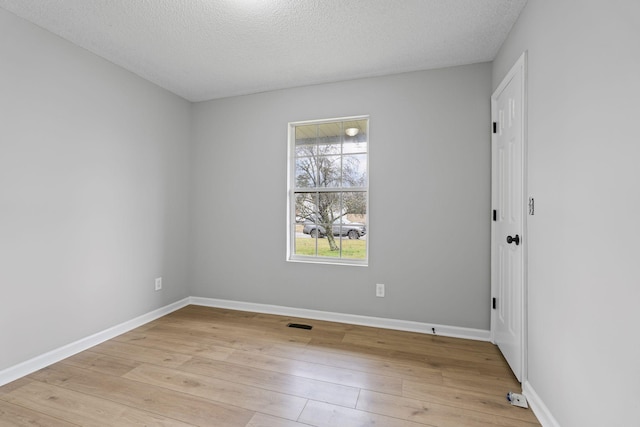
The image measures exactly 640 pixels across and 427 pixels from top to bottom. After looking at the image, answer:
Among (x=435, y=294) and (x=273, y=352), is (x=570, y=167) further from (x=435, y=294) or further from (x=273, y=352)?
(x=273, y=352)

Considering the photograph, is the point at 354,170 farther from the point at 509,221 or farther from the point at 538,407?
the point at 538,407

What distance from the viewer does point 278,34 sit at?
2.30 meters

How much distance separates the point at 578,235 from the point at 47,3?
3.46 metres

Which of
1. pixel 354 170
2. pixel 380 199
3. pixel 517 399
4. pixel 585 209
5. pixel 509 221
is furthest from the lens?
pixel 354 170

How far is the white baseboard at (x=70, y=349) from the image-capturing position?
79.7 inches

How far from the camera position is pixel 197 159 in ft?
12.1

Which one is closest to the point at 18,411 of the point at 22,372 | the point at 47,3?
the point at 22,372

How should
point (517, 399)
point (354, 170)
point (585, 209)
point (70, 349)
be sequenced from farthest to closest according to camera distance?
point (354, 170) → point (70, 349) → point (517, 399) → point (585, 209)

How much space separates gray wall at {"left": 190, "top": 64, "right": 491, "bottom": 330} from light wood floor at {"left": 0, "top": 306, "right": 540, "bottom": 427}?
47 cm

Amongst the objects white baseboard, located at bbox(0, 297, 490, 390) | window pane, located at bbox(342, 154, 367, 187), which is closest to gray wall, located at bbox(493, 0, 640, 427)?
white baseboard, located at bbox(0, 297, 490, 390)

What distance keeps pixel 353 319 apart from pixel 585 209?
7.45ft

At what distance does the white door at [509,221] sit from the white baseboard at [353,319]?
0.24 metres

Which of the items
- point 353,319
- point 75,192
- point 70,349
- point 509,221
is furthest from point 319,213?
point 70,349

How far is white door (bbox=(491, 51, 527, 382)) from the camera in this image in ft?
6.48
